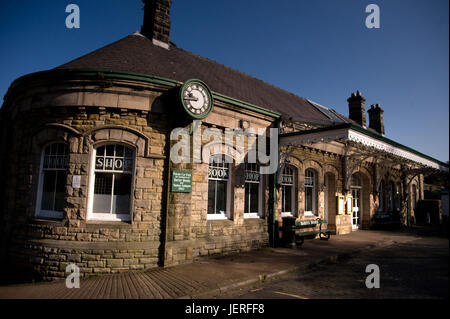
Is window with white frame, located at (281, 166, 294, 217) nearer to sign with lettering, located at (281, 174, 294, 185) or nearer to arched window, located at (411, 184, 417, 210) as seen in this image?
sign with lettering, located at (281, 174, 294, 185)

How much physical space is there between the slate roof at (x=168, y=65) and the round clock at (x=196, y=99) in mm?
1096

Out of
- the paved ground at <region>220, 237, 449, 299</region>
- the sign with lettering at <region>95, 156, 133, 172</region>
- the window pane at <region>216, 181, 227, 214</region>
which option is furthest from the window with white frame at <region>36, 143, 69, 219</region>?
the paved ground at <region>220, 237, 449, 299</region>

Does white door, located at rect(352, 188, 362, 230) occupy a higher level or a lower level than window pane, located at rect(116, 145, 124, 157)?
lower

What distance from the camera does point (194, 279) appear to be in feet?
19.6

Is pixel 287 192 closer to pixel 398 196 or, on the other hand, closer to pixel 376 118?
pixel 398 196

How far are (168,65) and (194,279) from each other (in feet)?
21.8

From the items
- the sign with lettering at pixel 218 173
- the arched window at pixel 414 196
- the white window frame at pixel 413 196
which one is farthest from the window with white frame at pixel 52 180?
the arched window at pixel 414 196

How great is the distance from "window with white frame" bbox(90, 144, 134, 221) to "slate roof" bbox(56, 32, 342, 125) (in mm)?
2230

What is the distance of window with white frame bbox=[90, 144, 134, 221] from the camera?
692cm

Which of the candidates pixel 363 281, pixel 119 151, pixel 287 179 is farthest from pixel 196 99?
pixel 363 281

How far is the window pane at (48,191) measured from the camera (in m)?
7.22
